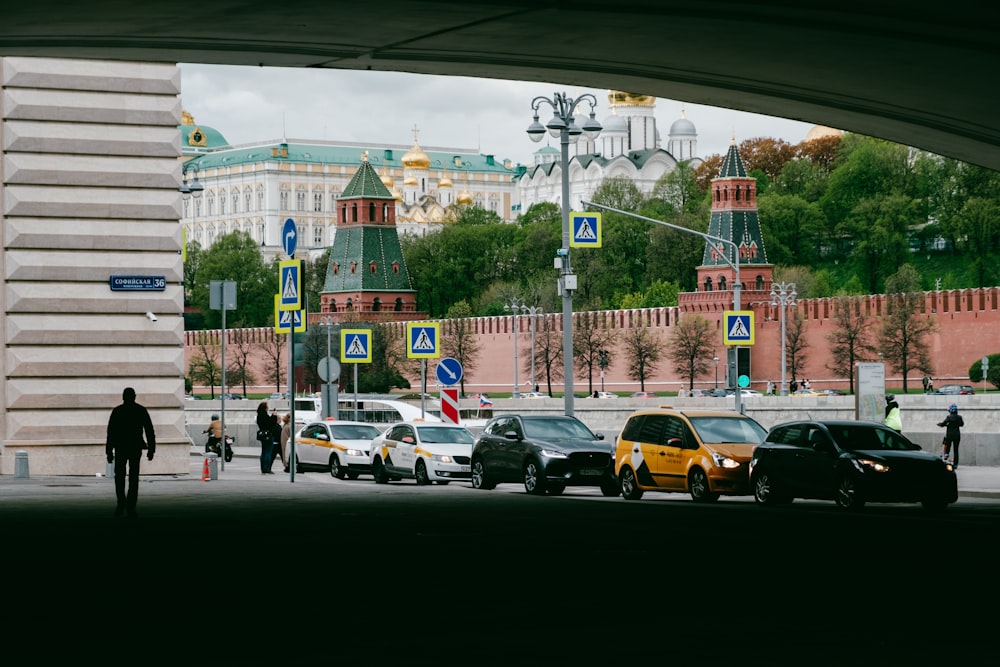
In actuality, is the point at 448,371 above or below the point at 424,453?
above

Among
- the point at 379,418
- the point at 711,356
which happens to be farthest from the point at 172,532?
the point at 711,356

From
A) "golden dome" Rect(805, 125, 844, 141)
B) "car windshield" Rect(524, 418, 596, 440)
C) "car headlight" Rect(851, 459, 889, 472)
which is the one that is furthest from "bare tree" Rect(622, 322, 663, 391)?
"car headlight" Rect(851, 459, 889, 472)

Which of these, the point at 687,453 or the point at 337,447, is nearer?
the point at 687,453

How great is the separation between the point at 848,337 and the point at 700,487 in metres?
70.1

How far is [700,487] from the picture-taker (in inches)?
971

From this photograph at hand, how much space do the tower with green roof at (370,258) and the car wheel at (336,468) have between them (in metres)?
99.0

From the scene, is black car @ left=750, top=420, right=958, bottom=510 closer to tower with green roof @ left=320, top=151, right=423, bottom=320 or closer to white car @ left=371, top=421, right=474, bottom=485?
white car @ left=371, top=421, right=474, bottom=485

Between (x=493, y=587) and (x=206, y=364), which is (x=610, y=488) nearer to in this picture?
(x=493, y=587)

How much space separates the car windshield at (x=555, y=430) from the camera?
89.5 feet

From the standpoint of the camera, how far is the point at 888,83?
20.7 metres

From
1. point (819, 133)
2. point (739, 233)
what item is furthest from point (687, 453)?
point (819, 133)

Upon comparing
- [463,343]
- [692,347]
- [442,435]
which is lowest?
[442,435]

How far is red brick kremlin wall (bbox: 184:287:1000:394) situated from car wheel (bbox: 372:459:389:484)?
59.1 metres

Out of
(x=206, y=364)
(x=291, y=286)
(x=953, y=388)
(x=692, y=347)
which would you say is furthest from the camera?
(x=206, y=364)
